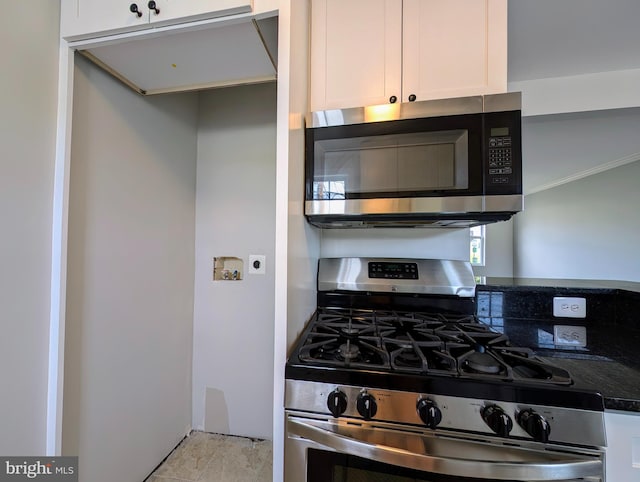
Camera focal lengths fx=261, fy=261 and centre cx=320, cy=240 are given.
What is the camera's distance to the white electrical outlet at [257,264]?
176 cm

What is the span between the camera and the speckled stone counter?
80 centimetres

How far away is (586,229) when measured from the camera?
3801 millimetres

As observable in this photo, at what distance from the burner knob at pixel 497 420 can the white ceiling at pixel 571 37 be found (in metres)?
1.72

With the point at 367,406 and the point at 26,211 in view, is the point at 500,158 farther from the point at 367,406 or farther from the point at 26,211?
the point at 26,211

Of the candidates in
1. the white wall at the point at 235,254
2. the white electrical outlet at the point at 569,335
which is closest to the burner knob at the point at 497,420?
the white electrical outlet at the point at 569,335

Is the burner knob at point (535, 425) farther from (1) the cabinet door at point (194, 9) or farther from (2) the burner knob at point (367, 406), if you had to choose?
(1) the cabinet door at point (194, 9)

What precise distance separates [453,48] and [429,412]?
4.08 ft

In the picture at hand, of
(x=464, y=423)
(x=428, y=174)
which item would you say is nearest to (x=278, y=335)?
(x=464, y=423)

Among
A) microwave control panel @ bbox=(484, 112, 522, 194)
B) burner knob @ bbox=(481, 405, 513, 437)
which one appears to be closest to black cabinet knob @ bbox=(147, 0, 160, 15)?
microwave control panel @ bbox=(484, 112, 522, 194)

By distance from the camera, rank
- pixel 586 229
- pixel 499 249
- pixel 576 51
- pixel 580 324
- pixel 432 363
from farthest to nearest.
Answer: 1. pixel 499 249
2. pixel 586 229
3. pixel 576 51
4. pixel 580 324
5. pixel 432 363

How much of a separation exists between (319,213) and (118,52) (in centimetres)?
106

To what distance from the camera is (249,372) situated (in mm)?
1747

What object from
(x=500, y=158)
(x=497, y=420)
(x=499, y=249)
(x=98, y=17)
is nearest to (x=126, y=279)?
(x=98, y=17)

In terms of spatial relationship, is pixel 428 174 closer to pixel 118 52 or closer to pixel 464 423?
pixel 464 423
